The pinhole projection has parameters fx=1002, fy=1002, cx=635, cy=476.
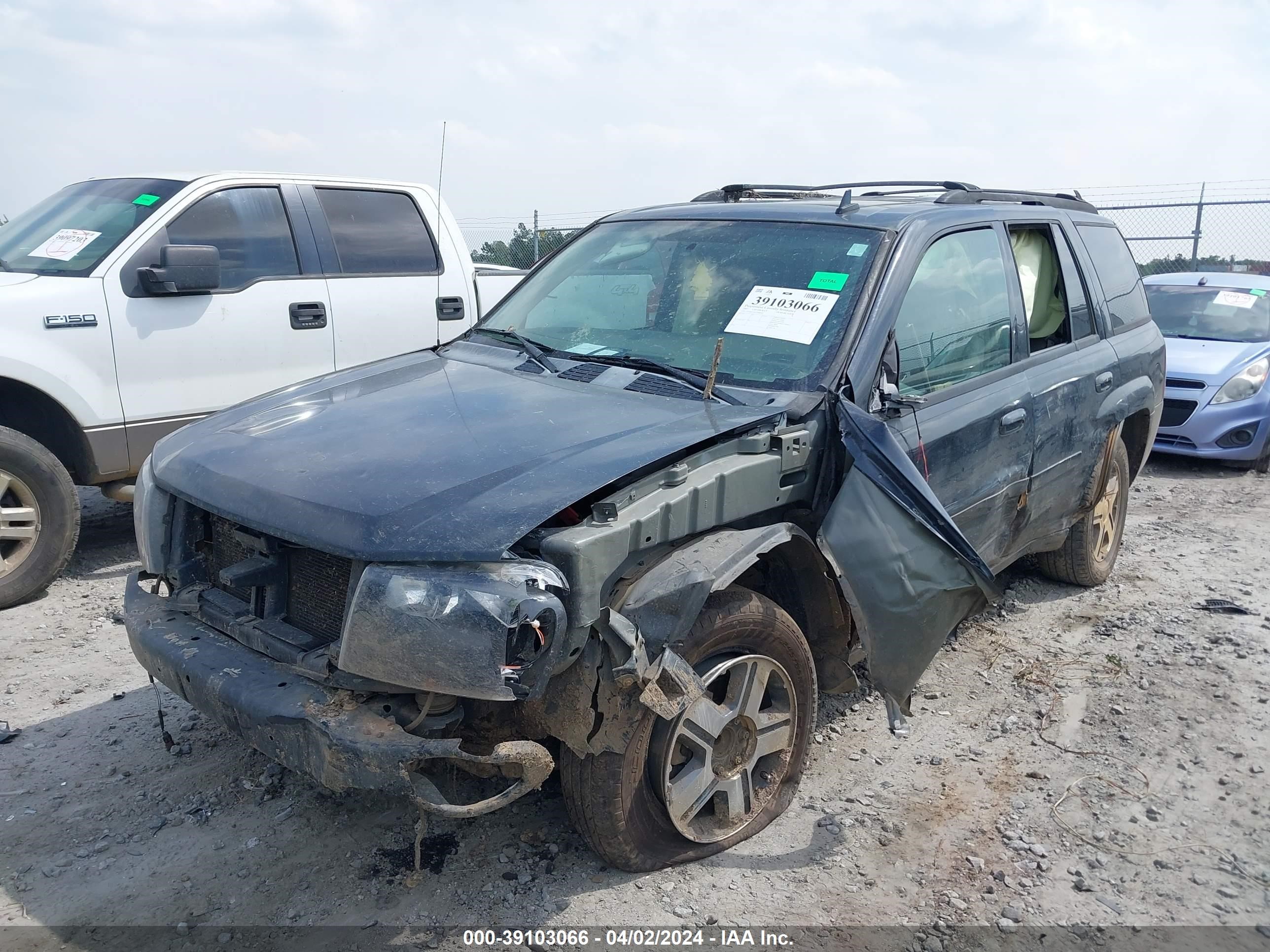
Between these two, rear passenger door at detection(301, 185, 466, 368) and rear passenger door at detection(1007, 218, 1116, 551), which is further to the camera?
rear passenger door at detection(301, 185, 466, 368)

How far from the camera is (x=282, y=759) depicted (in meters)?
2.51

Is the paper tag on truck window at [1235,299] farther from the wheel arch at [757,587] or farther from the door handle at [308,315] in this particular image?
the door handle at [308,315]

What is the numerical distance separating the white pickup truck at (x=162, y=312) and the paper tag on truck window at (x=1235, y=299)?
22.7ft

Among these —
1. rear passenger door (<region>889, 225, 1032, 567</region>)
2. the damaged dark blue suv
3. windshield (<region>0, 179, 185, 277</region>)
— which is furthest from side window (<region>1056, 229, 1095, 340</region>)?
windshield (<region>0, 179, 185, 277</region>)

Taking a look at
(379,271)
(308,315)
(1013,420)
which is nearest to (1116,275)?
(1013,420)

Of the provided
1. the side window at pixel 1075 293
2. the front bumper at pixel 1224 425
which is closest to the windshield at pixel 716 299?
the side window at pixel 1075 293

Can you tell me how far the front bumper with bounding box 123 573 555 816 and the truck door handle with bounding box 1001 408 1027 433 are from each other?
2265mm

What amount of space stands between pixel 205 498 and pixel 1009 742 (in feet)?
9.73

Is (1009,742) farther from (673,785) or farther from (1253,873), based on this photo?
(673,785)

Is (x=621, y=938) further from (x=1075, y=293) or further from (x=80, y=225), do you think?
(x=80, y=225)

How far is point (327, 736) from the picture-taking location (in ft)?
7.89

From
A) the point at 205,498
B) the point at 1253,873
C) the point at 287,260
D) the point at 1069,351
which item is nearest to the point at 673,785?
the point at 205,498

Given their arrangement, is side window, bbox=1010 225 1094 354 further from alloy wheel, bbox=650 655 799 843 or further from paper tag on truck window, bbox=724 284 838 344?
alloy wheel, bbox=650 655 799 843

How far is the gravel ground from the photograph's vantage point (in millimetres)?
2807
